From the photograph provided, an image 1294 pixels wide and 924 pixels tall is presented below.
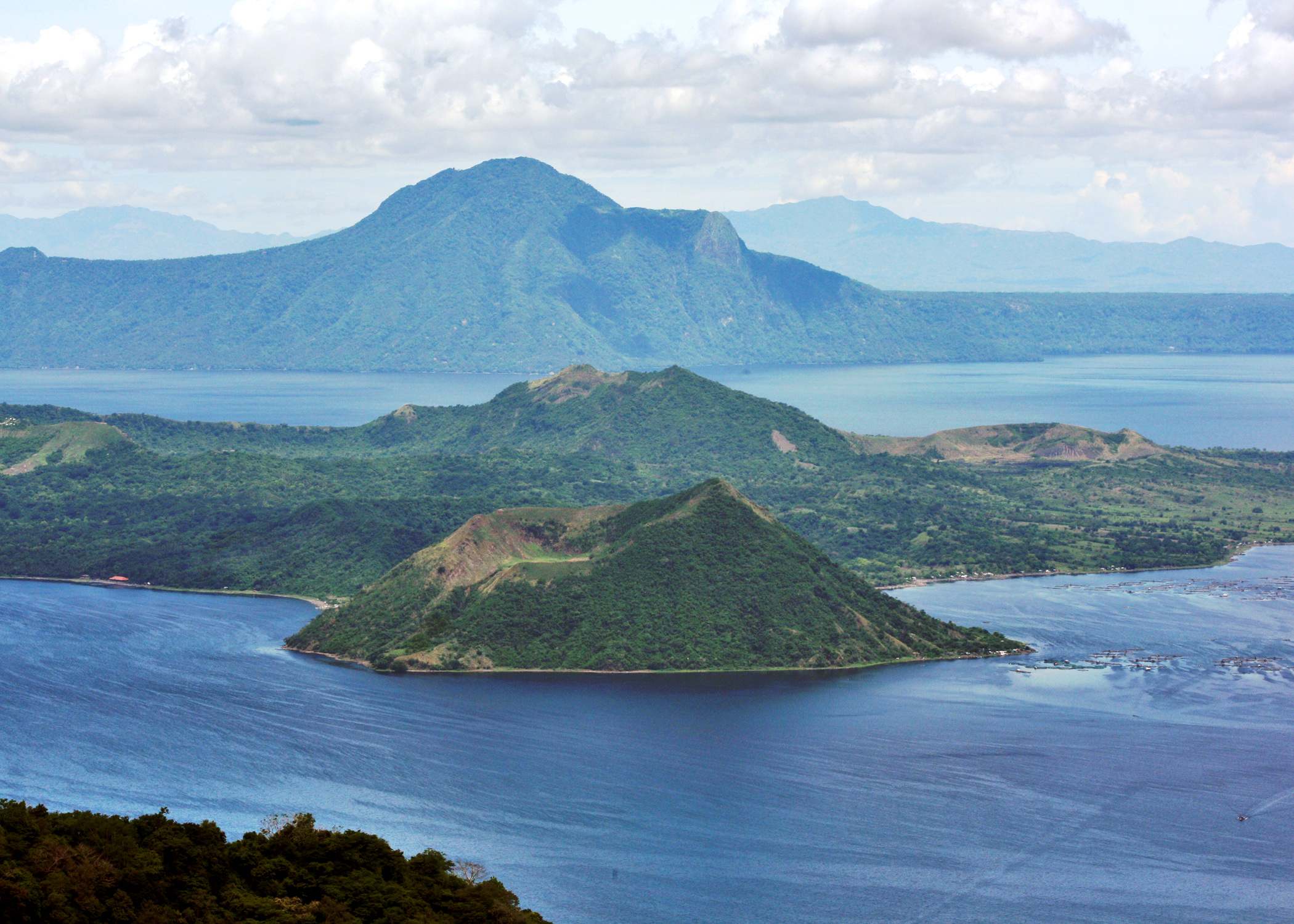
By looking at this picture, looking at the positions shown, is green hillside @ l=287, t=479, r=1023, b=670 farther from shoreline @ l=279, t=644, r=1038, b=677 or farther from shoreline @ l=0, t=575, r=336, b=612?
shoreline @ l=0, t=575, r=336, b=612

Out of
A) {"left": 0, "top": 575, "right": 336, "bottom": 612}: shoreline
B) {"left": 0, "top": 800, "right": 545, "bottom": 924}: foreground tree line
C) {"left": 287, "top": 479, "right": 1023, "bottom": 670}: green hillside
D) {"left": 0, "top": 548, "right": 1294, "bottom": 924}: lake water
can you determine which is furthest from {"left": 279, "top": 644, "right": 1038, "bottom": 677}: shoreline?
{"left": 0, "top": 800, "right": 545, "bottom": 924}: foreground tree line

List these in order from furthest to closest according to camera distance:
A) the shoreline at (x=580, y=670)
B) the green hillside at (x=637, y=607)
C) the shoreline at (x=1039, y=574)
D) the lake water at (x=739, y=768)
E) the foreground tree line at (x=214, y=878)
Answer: the shoreline at (x=1039, y=574) < the green hillside at (x=637, y=607) < the shoreline at (x=580, y=670) < the lake water at (x=739, y=768) < the foreground tree line at (x=214, y=878)

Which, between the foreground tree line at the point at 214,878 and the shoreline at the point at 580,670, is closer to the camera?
the foreground tree line at the point at 214,878

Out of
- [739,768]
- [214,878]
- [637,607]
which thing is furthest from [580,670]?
[214,878]

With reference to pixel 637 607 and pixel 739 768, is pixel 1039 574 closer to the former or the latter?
pixel 637 607

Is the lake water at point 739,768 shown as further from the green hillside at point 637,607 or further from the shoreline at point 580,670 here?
the green hillside at point 637,607

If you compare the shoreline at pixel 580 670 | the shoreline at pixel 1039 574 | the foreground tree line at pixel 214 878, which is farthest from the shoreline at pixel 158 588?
the foreground tree line at pixel 214 878
